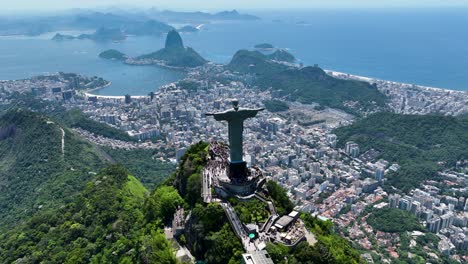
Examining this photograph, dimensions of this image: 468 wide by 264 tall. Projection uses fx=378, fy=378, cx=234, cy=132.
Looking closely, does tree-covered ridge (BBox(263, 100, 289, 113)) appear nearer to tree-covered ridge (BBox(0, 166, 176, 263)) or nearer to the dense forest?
the dense forest

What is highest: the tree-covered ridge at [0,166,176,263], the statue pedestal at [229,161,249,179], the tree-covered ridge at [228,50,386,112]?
the statue pedestal at [229,161,249,179]

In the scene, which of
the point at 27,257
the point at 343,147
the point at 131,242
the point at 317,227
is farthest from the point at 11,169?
the point at 343,147

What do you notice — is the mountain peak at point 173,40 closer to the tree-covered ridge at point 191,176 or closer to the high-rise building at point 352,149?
the high-rise building at point 352,149

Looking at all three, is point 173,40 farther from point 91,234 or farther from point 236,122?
point 236,122

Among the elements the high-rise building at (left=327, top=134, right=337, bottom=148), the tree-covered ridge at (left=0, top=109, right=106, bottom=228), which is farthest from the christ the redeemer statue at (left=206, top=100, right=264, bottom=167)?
the high-rise building at (left=327, top=134, right=337, bottom=148)

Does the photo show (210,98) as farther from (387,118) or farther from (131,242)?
(131,242)

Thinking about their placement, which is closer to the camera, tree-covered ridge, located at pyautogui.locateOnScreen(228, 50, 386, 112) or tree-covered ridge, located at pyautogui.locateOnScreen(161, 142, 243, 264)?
tree-covered ridge, located at pyautogui.locateOnScreen(161, 142, 243, 264)

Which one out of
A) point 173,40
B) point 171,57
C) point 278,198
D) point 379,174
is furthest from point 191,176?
point 173,40
